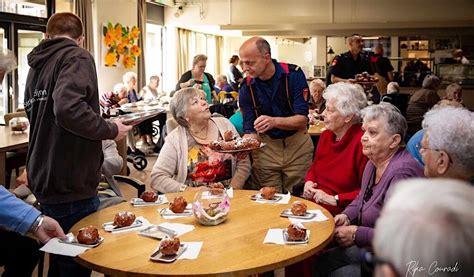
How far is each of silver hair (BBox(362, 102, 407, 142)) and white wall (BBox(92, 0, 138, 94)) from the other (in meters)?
7.51

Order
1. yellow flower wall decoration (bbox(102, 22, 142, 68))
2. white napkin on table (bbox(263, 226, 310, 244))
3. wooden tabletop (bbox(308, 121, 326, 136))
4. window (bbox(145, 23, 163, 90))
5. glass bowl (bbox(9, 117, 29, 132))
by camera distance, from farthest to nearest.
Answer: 1. window (bbox(145, 23, 163, 90))
2. yellow flower wall decoration (bbox(102, 22, 142, 68))
3. wooden tabletop (bbox(308, 121, 326, 136))
4. glass bowl (bbox(9, 117, 29, 132))
5. white napkin on table (bbox(263, 226, 310, 244))

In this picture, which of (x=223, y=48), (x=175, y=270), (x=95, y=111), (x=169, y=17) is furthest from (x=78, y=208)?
(x=223, y=48)

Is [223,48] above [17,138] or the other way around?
above

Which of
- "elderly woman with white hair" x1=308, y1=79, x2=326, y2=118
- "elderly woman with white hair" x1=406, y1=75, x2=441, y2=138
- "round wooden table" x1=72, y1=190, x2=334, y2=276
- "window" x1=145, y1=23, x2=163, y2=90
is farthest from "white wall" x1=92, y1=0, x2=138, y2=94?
"round wooden table" x1=72, y1=190, x2=334, y2=276

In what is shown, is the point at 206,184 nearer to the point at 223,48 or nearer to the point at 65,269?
the point at 65,269

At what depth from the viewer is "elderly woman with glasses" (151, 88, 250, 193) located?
314cm

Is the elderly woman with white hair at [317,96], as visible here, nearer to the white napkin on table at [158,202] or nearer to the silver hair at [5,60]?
the white napkin on table at [158,202]

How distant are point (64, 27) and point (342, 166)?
1.63 m

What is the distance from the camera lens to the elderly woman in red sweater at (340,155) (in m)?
2.87

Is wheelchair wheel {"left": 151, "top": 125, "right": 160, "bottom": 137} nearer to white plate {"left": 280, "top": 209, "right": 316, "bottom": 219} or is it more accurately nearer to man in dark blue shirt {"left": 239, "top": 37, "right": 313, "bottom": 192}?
man in dark blue shirt {"left": 239, "top": 37, "right": 313, "bottom": 192}

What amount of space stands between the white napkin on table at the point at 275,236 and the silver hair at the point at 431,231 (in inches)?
53.5

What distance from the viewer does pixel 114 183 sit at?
354 centimetres

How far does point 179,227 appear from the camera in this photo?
7.41ft

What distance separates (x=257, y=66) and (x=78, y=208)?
56.6 inches
